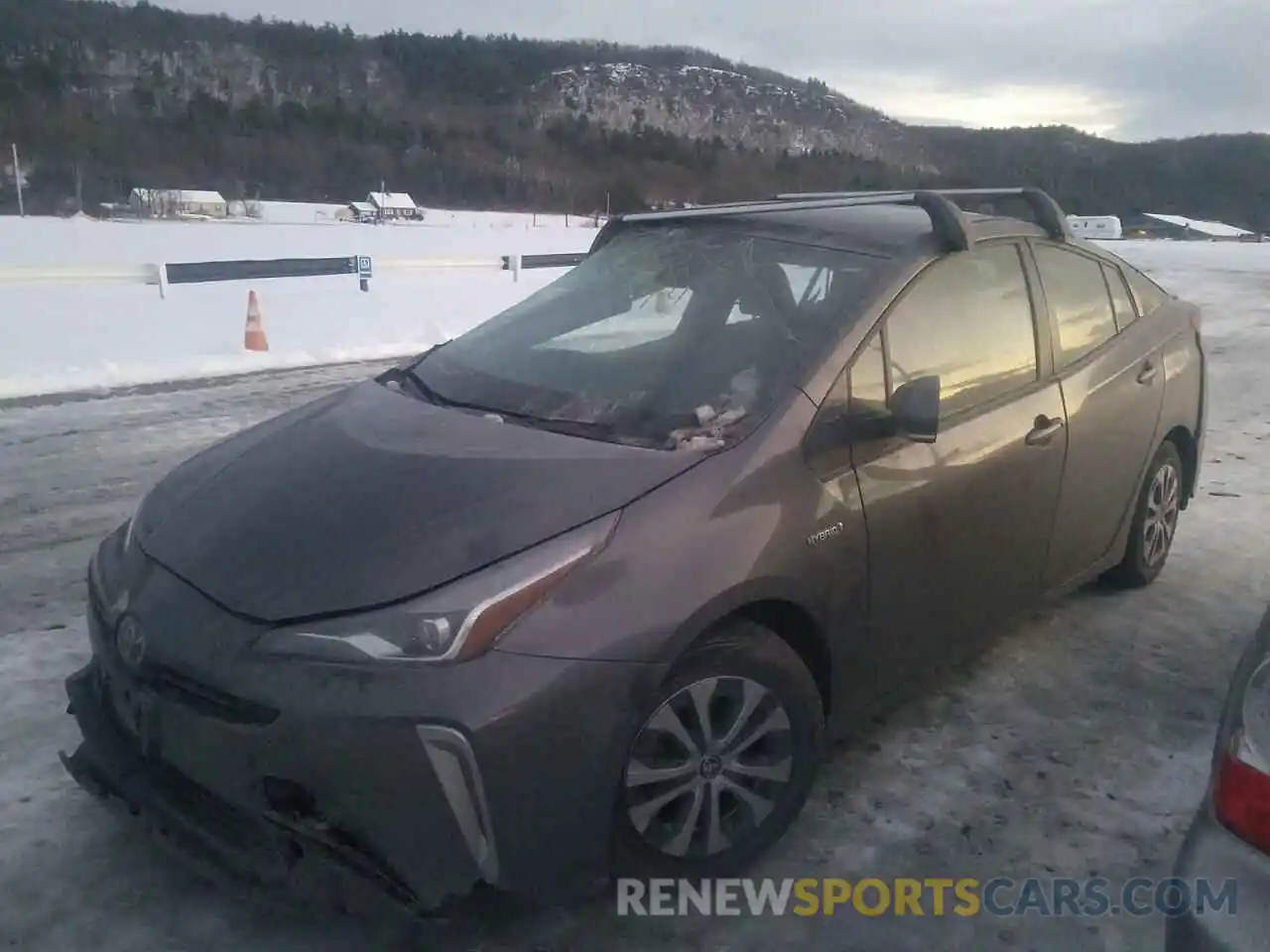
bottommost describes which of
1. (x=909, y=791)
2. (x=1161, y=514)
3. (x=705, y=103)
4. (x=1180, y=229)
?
(x=909, y=791)

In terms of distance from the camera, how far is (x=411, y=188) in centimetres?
9575

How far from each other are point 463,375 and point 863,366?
1300mm

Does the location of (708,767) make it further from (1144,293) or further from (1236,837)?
(1144,293)

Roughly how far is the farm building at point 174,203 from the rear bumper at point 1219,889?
74535mm

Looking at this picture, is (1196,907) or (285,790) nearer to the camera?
(1196,907)

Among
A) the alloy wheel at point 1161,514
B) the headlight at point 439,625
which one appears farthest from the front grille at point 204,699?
the alloy wheel at point 1161,514

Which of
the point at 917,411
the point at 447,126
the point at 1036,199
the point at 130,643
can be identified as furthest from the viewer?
the point at 447,126

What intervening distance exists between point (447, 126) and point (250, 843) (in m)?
113

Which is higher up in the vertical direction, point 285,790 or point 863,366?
point 863,366

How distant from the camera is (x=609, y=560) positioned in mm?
2400

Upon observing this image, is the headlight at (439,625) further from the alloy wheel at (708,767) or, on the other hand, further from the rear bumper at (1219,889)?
the rear bumper at (1219,889)

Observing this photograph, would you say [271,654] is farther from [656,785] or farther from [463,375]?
[463,375]

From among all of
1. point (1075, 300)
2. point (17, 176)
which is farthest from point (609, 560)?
point (17, 176)

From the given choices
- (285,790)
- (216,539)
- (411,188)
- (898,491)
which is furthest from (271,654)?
(411,188)
